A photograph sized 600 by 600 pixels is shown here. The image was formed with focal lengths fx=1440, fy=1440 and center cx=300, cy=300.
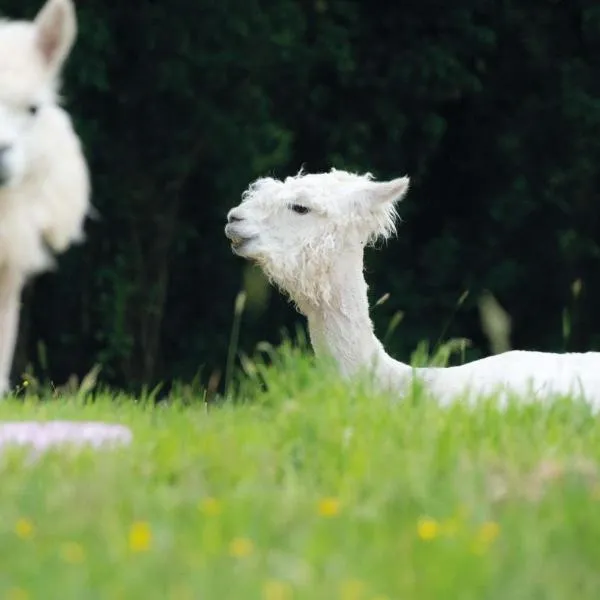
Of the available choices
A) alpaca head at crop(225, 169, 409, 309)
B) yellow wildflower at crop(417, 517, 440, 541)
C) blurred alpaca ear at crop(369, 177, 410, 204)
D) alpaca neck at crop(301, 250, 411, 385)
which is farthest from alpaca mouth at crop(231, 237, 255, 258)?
yellow wildflower at crop(417, 517, 440, 541)

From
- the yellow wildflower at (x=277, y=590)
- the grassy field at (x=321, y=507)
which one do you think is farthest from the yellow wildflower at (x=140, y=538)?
the yellow wildflower at (x=277, y=590)

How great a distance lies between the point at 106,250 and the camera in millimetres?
9922

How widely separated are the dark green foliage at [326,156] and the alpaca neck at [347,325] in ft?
14.1

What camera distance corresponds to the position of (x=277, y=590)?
2.83 meters

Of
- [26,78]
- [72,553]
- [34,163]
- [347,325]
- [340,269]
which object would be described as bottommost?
[72,553]

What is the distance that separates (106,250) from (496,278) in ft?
8.88

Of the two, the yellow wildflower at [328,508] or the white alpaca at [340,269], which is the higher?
the white alpaca at [340,269]

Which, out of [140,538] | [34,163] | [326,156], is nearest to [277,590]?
[140,538]

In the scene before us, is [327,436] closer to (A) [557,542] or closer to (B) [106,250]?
(A) [557,542]

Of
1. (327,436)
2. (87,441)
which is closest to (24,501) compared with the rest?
(87,441)

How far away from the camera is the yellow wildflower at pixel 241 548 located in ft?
10.2

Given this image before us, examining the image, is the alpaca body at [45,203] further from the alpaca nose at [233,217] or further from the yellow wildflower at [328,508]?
the yellow wildflower at [328,508]

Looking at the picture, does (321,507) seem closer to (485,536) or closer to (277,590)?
(485,536)

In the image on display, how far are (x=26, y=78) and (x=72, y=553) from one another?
252 cm
